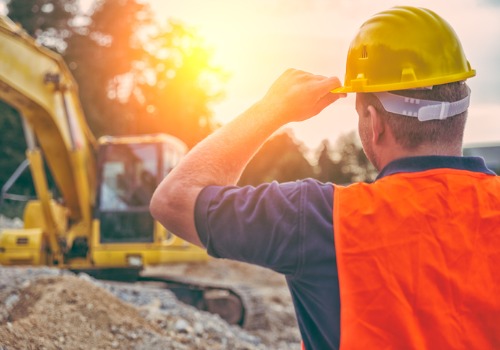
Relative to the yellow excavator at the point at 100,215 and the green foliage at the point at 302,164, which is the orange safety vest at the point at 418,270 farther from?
the green foliage at the point at 302,164

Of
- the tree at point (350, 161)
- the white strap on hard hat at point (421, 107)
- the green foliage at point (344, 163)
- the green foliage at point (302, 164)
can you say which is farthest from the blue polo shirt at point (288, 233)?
the tree at point (350, 161)

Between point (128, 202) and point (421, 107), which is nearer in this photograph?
point (421, 107)

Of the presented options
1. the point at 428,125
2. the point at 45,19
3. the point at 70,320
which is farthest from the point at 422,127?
the point at 45,19

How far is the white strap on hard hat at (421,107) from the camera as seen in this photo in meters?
1.74

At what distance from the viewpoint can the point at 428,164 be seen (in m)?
1.77

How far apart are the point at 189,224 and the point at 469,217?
0.68m

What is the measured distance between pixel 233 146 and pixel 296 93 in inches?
9.4

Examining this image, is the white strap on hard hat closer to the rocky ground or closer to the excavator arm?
the rocky ground

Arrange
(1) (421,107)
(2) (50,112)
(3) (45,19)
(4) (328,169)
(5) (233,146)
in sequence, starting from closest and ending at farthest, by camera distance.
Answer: (1) (421,107) < (5) (233,146) < (2) (50,112) < (3) (45,19) < (4) (328,169)

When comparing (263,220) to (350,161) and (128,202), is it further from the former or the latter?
(350,161)

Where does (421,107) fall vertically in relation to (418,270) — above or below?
above

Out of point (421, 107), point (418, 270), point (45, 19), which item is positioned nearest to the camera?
point (418, 270)

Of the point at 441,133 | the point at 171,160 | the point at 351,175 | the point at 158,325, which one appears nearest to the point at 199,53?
the point at 351,175

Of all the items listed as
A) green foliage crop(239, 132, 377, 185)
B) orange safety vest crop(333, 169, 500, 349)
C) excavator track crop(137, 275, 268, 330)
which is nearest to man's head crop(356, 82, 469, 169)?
orange safety vest crop(333, 169, 500, 349)
